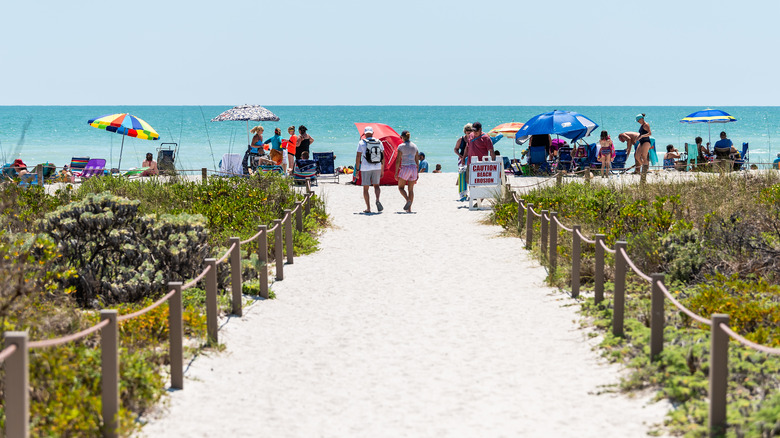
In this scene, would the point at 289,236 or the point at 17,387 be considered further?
the point at 289,236

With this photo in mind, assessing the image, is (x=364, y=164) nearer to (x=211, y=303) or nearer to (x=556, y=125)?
(x=556, y=125)

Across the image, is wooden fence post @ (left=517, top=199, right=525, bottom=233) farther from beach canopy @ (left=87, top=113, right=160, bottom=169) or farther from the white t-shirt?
beach canopy @ (left=87, top=113, right=160, bottom=169)

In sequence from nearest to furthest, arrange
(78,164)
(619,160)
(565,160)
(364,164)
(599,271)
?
(599,271) → (364,164) → (565,160) → (619,160) → (78,164)

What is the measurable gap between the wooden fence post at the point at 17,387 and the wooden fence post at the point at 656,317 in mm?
4213

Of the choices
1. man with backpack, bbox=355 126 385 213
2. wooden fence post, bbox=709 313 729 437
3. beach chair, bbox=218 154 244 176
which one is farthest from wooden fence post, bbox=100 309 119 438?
beach chair, bbox=218 154 244 176

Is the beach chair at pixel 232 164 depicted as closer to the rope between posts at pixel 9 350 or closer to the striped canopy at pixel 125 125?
the striped canopy at pixel 125 125

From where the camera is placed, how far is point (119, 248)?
9180 mm

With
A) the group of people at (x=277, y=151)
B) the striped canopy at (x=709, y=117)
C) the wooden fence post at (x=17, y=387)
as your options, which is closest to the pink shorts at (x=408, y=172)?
the group of people at (x=277, y=151)

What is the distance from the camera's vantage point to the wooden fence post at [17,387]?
4258 millimetres

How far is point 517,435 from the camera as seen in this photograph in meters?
5.34

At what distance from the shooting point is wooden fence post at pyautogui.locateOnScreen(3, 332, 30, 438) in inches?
168

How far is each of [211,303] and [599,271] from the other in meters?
3.69

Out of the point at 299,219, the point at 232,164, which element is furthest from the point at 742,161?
the point at 299,219

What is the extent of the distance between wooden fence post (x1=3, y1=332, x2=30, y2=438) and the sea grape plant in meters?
4.26
